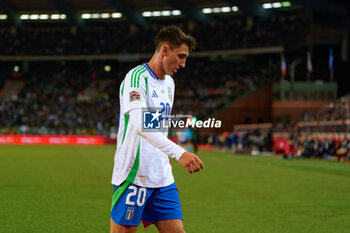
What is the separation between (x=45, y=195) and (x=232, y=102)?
39.2 metres

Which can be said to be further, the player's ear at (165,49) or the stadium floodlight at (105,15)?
the stadium floodlight at (105,15)

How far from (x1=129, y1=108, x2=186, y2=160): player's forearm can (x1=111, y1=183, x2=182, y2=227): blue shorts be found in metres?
0.45

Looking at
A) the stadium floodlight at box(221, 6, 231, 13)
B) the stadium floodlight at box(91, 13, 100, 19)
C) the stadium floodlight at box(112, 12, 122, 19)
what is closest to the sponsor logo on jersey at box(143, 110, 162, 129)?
the stadium floodlight at box(221, 6, 231, 13)

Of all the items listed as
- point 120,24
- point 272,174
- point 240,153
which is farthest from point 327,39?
point 272,174

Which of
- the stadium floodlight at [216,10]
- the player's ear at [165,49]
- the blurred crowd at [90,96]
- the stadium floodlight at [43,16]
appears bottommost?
the player's ear at [165,49]

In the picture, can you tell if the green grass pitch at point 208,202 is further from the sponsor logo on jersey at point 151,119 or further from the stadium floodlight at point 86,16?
the stadium floodlight at point 86,16

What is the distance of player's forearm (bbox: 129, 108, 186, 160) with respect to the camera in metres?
3.49

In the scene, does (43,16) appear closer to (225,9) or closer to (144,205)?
(225,9)

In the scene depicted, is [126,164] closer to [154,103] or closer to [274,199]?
[154,103]

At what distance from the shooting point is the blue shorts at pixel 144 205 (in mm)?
3783

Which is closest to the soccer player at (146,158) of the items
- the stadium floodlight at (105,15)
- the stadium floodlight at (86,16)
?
the stadium floodlight at (105,15)

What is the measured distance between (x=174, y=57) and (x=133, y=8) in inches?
2220

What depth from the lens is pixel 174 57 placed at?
3.86 meters

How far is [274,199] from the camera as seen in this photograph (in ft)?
35.8
